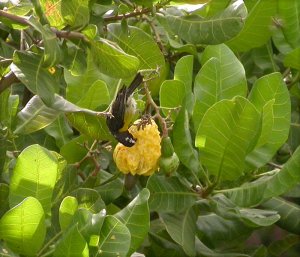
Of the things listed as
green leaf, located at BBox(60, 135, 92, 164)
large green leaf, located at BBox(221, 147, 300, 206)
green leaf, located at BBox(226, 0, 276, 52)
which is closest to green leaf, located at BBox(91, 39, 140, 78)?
green leaf, located at BBox(60, 135, 92, 164)

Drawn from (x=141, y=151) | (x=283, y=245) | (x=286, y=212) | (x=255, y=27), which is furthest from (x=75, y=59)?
(x=283, y=245)

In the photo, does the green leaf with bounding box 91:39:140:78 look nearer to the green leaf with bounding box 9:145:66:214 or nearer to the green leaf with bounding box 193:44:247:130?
the green leaf with bounding box 9:145:66:214

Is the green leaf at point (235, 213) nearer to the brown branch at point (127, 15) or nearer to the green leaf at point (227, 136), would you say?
the green leaf at point (227, 136)

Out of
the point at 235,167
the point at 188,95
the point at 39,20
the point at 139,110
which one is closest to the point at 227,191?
the point at 235,167

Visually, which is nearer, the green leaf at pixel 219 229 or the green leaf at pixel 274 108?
the green leaf at pixel 274 108

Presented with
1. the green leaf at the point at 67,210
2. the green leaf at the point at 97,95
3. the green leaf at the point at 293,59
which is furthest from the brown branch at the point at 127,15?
the green leaf at the point at 293,59

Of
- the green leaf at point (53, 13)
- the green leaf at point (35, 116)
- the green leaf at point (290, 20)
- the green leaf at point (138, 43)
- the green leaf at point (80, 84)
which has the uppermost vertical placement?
the green leaf at point (53, 13)

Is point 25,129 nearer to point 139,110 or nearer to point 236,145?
point 139,110
